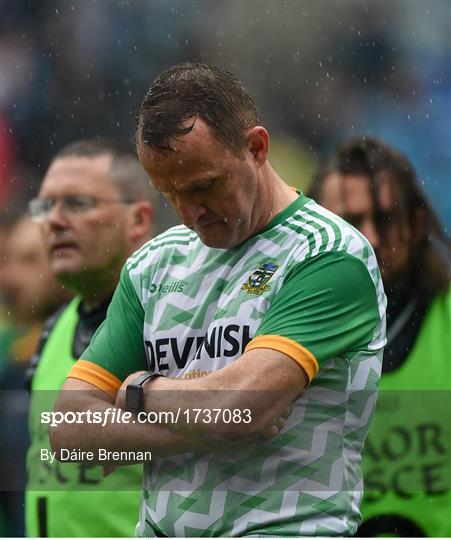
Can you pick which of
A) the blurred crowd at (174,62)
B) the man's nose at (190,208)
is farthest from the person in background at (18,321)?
the man's nose at (190,208)

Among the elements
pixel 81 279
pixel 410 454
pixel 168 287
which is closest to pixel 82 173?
pixel 81 279

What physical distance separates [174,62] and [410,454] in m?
2.49

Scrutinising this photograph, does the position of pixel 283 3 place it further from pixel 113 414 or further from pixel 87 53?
pixel 113 414

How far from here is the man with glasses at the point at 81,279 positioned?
4.19 metres

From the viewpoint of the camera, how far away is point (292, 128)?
5438mm

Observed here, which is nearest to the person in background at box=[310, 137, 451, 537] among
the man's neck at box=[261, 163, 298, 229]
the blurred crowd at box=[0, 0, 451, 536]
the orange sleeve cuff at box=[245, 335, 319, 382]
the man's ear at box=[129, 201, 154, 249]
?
the blurred crowd at box=[0, 0, 451, 536]

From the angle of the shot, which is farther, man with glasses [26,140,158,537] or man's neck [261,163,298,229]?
man with glasses [26,140,158,537]

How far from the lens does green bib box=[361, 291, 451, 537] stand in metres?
4.20

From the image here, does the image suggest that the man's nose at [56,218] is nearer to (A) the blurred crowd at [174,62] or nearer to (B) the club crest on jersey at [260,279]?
(A) the blurred crowd at [174,62]

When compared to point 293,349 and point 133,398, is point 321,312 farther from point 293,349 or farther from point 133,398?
point 133,398

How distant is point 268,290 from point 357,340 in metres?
0.24

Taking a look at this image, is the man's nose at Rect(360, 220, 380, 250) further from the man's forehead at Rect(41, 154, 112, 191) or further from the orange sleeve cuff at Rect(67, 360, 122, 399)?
the orange sleeve cuff at Rect(67, 360, 122, 399)

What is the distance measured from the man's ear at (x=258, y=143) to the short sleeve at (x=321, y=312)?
317mm
